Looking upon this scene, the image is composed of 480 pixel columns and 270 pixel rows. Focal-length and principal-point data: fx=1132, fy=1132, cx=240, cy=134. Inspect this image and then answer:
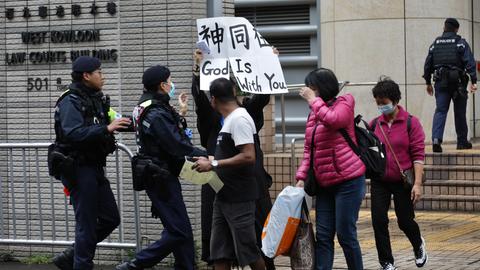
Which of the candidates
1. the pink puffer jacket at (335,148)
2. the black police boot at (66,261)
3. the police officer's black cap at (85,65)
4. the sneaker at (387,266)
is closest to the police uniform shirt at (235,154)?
the pink puffer jacket at (335,148)

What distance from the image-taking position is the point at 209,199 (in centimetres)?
980

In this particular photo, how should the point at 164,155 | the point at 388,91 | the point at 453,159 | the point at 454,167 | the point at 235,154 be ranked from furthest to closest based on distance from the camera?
the point at 453,159, the point at 454,167, the point at 388,91, the point at 164,155, the point at 235,154

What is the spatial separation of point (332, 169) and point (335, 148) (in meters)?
0.17

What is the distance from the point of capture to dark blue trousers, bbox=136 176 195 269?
9.45m

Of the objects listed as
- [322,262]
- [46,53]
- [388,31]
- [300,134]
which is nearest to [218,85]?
[322,262]

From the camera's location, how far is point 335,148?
8.91 meters

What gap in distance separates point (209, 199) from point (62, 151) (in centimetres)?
133

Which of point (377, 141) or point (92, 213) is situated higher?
point (377, 141)

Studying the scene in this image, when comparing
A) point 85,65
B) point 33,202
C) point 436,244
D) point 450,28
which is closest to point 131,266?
point 85,65

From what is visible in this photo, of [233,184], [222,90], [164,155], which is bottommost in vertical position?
[233,184]

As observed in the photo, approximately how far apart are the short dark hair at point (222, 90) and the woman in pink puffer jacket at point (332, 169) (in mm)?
581

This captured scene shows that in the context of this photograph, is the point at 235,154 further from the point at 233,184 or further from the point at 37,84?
the point at 37,84

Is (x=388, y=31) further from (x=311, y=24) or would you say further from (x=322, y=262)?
(x=322, y=262)

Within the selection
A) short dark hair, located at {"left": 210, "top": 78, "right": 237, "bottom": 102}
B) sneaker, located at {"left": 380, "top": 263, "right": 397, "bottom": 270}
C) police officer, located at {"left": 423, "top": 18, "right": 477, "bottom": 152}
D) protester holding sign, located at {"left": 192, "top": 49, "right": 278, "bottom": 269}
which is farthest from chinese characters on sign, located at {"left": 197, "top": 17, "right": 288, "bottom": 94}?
police officer, located at {"left": 423, "top": 18, "right": 477, "bottom": 152}
